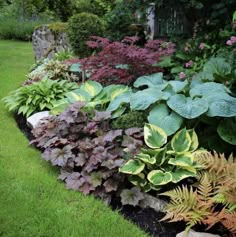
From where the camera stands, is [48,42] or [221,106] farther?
[48,42]

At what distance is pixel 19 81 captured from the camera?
6281 mm

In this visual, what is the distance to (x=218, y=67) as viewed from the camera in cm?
339

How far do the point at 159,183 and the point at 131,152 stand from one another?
1.27 ft

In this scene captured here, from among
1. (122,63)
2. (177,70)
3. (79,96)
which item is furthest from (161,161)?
(177,70)

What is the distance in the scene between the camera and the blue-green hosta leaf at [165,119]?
286cm

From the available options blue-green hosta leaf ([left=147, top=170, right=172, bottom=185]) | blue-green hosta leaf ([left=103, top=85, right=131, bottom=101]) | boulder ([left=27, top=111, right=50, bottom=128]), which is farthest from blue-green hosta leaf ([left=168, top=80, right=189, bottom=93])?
boulder ([left=27, top=111, right=50, bottom=128])

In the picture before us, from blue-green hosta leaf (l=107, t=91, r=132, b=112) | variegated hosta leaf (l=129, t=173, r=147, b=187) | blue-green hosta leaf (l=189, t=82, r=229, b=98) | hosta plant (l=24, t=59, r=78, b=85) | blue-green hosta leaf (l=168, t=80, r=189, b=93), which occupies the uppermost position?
blue-green hosta leaf (l=189, t=82, r=229, b=98)

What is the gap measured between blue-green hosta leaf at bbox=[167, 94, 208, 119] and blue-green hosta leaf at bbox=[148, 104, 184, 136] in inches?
3.9

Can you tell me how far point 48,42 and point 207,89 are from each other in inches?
195

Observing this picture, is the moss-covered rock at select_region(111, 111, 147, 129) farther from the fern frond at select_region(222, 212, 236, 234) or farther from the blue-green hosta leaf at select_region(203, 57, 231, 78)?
the fern frond at select_region(222, 212, 236, 234)

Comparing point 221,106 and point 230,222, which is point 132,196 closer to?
point 230,222

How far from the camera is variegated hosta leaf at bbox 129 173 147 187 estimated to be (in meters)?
2.65

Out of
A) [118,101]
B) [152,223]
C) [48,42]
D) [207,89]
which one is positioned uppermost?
[207,89]

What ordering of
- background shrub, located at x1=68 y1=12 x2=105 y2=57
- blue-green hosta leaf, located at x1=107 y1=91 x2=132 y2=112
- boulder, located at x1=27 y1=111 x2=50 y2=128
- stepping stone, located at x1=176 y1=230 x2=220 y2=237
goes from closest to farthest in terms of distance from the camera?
stepping stone, located at x1=176 y1=230 x2=220 y2=237 < blue-green hosta leaf, located at x1=107 y1=91 x2=132 y2=112 < boulder, located at x1=27 y1=111 x2=50 y2=128 < background shrub, located at x1=68 y1=12 x2=105 y2=57
